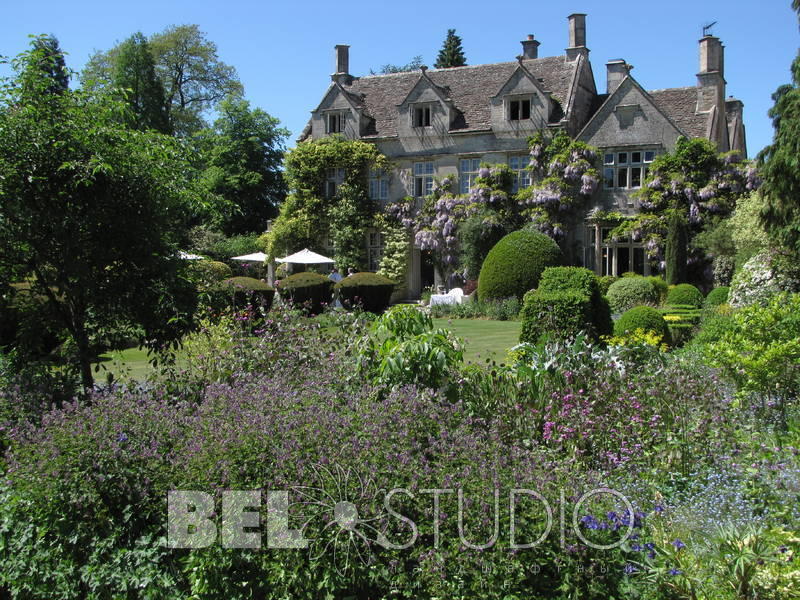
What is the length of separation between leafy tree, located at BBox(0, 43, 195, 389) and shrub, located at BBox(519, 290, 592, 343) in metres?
6.21

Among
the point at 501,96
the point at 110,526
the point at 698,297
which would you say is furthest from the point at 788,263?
the point at 110,526

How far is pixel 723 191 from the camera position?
926 inches

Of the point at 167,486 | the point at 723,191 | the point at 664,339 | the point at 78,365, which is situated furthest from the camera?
the point at 723,191

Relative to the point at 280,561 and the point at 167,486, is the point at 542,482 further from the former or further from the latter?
the point at 167,486

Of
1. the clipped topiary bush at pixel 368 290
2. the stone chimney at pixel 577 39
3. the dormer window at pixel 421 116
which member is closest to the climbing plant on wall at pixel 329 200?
the dormer window at pixel 421 116

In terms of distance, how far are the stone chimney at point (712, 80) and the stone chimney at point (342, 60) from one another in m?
14.3

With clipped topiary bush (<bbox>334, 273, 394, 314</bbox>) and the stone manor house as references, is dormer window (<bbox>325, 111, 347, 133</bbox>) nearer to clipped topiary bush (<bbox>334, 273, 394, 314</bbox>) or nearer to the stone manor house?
the stone manor house

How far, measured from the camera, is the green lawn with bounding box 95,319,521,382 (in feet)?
32.1

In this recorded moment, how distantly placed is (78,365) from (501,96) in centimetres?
2323

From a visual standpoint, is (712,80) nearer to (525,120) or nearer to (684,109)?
(684,109)

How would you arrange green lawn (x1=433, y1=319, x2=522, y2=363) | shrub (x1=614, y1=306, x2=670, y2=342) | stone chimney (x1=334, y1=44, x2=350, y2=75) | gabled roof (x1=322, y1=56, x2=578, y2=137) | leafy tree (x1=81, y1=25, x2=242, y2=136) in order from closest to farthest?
shrub (x1=614, y1=306, x2=670, y2=342) → green lawn (x1=433, y1=319, x2=522, y2=363) → gabled roof (x1=322, y1=56, x2=578, y2=137) → stone chimney (x1=334, y1=44, x2=350, y2=75) → leafy tree (x1=81, y1=25, x2=242, y2=136)

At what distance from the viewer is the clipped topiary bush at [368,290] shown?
21.1 meters

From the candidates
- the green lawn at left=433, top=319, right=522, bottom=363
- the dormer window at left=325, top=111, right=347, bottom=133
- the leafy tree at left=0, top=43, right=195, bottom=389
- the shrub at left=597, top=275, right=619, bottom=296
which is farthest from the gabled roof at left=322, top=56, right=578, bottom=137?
the leafy tree at left=0, top=43, right=195, bottom=389

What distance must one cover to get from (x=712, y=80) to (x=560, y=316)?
17.9 meters
